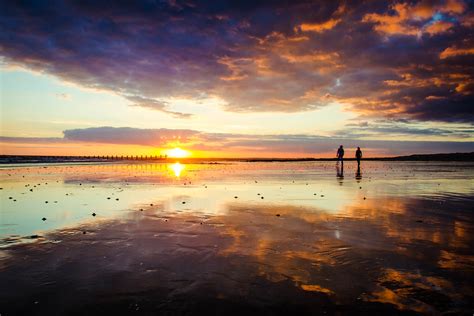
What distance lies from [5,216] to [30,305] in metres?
9.07

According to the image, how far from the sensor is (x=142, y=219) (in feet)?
37.7

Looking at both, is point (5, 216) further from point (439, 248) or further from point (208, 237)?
point (439, 248)

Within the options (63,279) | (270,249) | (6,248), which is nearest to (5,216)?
(6,248)

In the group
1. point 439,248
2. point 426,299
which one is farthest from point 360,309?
point 439,248

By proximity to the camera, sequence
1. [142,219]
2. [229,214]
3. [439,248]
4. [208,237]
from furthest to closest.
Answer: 1. [229,214]
2. [142,219]
3. [208,237]
4. [439,248]

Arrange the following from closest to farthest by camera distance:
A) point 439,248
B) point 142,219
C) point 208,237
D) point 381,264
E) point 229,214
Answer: point 381,264 < point 439,248 < point 208,237 < point 142,219 < point 229,214

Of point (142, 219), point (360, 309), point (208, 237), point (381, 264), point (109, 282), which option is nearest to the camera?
point (360, 309)

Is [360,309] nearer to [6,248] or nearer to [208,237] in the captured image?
[208,237]

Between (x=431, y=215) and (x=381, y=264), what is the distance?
666 centimetres

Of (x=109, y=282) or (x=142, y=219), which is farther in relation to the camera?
(x=142, y=219)

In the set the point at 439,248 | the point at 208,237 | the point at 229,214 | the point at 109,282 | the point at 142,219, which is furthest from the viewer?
the point at 229,214

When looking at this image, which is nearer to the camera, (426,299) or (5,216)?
(426,299)

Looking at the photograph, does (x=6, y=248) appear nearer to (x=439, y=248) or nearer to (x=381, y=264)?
(x=381, y=264)

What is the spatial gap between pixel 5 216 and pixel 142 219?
5423 mm
